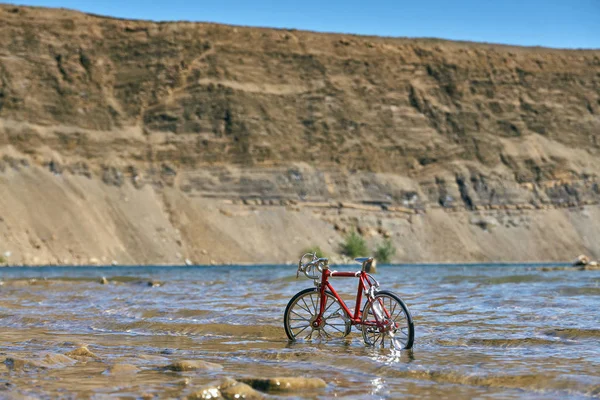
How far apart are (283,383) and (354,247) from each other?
6603cm

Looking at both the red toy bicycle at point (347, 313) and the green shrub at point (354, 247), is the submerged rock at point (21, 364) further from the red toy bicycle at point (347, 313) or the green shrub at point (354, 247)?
the green shrub at point (354, 247)

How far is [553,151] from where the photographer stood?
8794 cm

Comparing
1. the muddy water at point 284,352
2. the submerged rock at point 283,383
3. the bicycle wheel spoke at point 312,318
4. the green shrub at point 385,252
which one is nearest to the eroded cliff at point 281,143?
the green shrub at point 385,252

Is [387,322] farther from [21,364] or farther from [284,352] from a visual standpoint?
[21,364]

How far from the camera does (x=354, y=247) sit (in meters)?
73.1

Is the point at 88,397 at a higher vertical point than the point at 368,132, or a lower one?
lower

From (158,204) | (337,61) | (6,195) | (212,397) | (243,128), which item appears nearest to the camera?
(212,397)

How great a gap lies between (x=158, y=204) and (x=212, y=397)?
66.4m

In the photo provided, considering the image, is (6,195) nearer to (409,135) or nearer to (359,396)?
(409,135)

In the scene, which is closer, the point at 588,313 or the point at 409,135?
the point at 588,313

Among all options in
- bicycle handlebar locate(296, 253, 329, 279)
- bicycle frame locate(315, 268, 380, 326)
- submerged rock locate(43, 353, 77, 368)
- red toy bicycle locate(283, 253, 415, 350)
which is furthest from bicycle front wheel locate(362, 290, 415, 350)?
submerged rock locate(43, 353, 77, 368)

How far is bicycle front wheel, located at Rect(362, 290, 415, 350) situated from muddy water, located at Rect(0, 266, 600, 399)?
11.6 inches

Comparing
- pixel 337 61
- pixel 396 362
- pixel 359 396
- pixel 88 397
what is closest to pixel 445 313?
pixel 396 362

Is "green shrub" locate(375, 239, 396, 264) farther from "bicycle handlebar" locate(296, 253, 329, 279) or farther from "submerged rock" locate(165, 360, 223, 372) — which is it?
"submerged rock" locate(165, 360, 223, 372)
